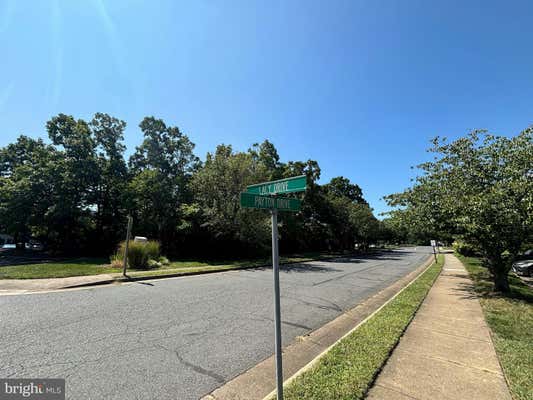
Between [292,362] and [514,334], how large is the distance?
4297mm

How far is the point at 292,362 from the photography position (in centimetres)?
358

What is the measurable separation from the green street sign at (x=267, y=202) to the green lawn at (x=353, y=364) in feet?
6.60

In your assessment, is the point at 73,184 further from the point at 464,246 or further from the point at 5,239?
the point at 5,239

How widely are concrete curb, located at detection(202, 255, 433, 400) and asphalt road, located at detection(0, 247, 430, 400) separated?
153 millimetres

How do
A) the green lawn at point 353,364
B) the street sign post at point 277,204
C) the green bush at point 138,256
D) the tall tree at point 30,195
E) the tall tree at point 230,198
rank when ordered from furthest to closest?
the tall tree at point 30,195 → the tall tree at point 230,198 → the green bush at point 138,256 → the green lawn at point 353,364 → the street sign post at point 277,204

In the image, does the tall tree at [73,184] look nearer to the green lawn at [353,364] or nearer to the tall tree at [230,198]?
the tall tree at [230,198]

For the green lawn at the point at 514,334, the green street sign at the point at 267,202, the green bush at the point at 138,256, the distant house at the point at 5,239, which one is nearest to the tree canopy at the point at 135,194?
the green bush at the point at 138,256

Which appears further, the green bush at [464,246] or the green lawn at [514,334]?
the green bush at [464,246]

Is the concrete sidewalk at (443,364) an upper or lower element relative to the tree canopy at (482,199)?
lower

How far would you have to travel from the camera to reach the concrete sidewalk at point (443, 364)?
2.76 metres

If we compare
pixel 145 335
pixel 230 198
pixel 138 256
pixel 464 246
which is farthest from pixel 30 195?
pixel 464 246

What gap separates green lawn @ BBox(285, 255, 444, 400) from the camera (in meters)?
2.69

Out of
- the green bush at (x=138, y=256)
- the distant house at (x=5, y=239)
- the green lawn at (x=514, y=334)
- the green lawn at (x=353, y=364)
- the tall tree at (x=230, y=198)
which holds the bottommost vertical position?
the green lawn at (x=514, y=334)

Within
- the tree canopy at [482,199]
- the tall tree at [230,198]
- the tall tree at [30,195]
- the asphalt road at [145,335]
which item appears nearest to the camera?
the asphalt road at [145,335]
